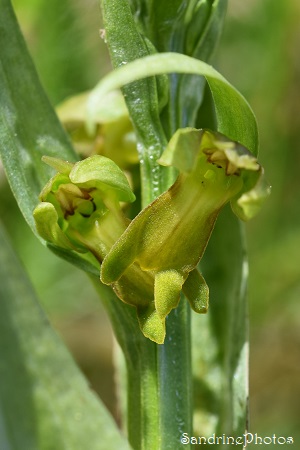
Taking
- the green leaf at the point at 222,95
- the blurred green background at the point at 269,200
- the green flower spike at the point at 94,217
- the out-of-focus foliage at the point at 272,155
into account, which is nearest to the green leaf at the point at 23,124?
the green flower spike at the point at 94,217

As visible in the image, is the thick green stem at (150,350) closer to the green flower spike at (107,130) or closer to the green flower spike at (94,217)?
→ the green flower spike at (94,217)

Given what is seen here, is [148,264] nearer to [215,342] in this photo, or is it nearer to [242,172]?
[242,172]

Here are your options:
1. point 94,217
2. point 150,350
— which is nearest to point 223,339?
point 150,350

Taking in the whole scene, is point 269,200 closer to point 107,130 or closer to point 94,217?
point 107,130

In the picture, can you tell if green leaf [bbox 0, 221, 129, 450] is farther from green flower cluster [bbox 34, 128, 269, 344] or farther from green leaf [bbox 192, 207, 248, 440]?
green leaf [bbox 192, 207, 248, 440]

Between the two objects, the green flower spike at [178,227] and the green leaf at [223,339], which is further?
the green leaf at [223,339]
